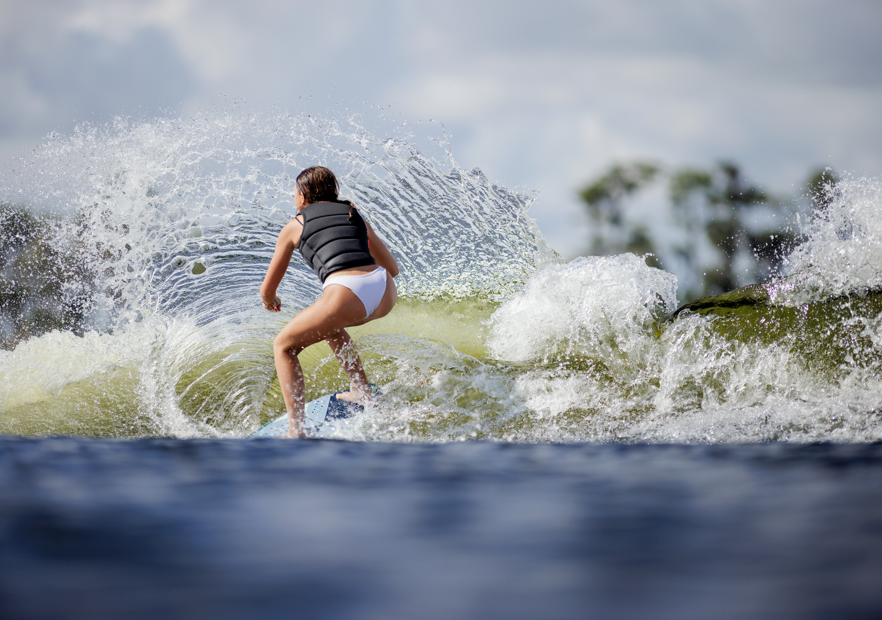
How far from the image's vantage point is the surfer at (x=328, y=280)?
4043 millimetres

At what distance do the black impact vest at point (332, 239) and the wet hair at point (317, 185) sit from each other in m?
0.10

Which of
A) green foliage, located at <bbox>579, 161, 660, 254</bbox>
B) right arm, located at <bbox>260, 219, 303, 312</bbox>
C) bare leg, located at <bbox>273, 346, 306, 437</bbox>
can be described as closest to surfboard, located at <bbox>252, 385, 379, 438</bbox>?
bare leg, located at <bbox>273, 346, 306, 437</bbox>

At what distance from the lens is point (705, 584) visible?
1099 mm

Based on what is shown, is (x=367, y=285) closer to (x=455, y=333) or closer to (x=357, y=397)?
(x=357, y=397)

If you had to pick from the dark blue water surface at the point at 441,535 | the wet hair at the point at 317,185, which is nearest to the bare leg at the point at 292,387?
the wet hair at the point at 317,185

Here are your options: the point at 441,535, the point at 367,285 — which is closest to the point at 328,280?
the point at 367,285

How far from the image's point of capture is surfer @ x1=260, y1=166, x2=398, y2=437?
4.04m

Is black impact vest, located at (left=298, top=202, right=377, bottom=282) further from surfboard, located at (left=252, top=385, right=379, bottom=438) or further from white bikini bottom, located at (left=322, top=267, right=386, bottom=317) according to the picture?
surfboard, located at (left=252, top=385, right=379, bottom=438)

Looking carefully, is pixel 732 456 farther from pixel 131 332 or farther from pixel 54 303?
pixel 54 303

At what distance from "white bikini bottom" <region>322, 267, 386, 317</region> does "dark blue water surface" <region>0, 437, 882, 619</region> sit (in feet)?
7.20

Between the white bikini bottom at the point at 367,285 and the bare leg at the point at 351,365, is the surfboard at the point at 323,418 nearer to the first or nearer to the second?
the bare leg at the point at 351,365

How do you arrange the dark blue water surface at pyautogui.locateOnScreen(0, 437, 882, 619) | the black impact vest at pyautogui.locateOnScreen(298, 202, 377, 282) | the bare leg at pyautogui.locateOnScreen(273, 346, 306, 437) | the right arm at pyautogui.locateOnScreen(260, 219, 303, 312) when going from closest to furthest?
the dark blue water surface at pyautogui.locateOnScreen(0, 437, 882, 619), the bare leg at pyautogui.locateOnScreen(273, 346, 306, 437), the black impact vest at pyautogui.locateOnScreen(298, 202, 377, 282), the right arm at pyautogui.locateOnScreen(260, 219, 303, 312)

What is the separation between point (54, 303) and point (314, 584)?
7190 mm

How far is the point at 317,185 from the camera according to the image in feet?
14.4
